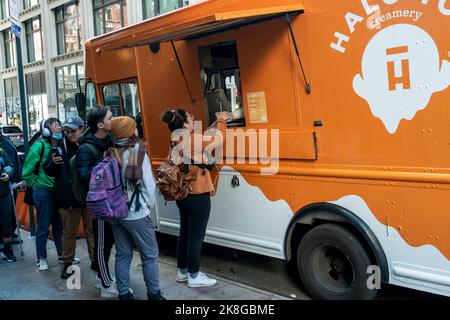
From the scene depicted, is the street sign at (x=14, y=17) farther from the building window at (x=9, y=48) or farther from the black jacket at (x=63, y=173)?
the building window at (x=9, y=48)

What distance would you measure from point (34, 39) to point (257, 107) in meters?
25.6

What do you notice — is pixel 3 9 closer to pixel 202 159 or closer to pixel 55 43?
pixel 55 43

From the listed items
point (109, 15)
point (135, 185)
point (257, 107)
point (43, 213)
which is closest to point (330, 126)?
point (257, 107)

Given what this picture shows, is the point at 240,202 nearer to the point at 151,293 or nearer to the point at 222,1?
the point at 151,293

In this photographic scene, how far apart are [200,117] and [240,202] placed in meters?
1.01

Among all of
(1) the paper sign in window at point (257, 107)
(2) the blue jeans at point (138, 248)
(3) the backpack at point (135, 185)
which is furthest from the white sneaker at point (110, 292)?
(1) the paper sign in window at point (257, 107)

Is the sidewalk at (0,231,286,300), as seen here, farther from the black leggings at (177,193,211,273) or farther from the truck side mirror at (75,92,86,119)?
the truck side mirror at (75,92,86,119)

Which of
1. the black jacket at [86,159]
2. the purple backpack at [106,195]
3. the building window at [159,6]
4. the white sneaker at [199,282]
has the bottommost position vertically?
the white sneaker at [199,282]

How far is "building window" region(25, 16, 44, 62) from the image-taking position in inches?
1033

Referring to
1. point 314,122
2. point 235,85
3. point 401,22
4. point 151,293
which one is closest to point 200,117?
point 235,85

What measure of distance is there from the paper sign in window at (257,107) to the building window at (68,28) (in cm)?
2022

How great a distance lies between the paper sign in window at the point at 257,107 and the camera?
14.5 ft

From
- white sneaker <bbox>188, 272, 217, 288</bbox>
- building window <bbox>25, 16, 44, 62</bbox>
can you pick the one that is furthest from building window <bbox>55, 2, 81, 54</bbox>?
white sneaker <bbox>188, 272, 217, 288</bbox>

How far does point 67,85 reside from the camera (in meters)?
23.9
